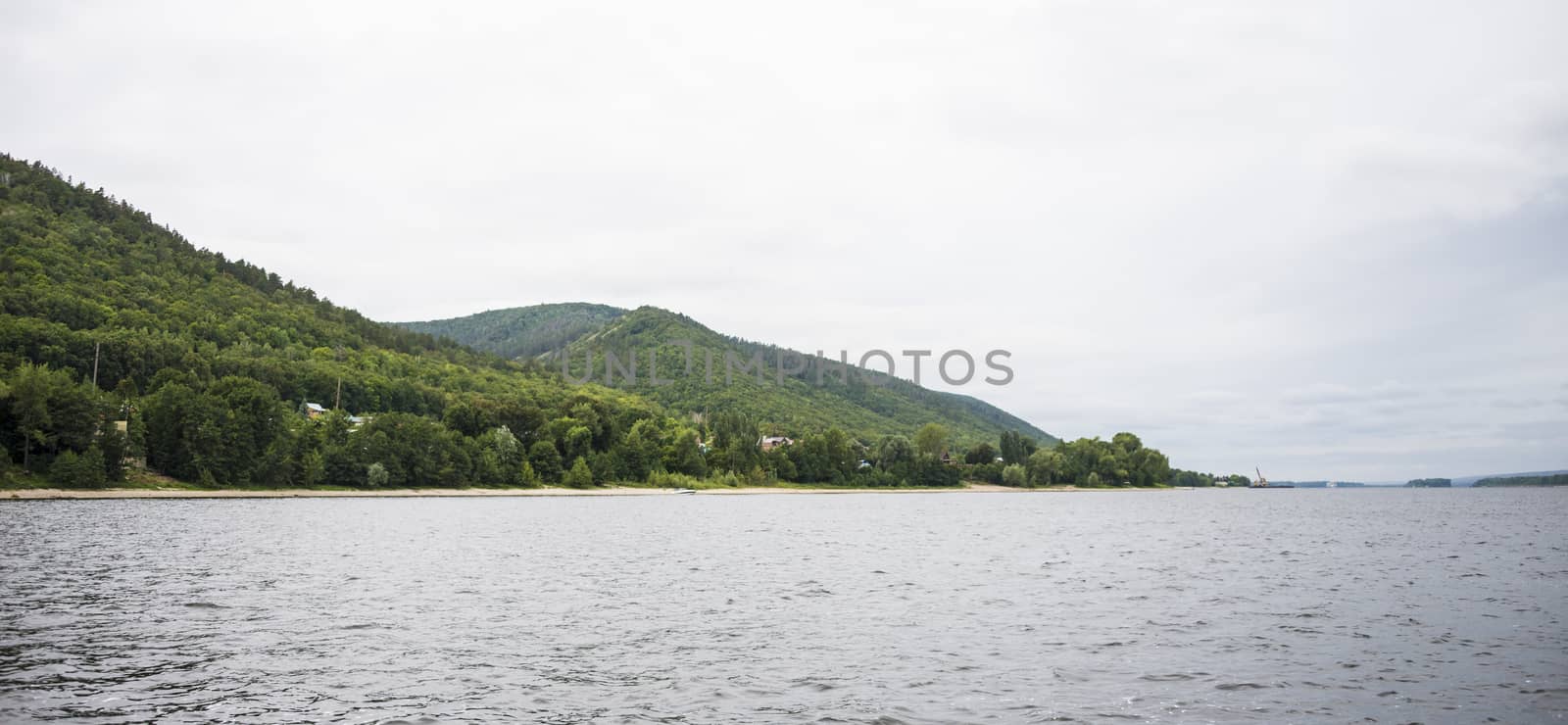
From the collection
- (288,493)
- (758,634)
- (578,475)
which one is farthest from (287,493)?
(758,634)

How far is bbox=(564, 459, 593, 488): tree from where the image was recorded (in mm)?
191750

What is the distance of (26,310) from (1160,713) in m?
183

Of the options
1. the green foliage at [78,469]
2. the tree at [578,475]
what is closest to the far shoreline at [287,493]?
the green foliage at [78,469]

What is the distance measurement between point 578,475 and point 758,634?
545 ft

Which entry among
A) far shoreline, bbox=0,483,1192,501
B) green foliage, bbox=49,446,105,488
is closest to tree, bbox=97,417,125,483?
green foliage, bbox=49,446,105,488

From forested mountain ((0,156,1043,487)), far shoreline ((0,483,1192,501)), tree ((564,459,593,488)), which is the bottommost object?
far shoreline ((0,483,1192,501))

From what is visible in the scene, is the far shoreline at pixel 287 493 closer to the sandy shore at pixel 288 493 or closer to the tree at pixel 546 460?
the sandy shore at pixel 288 493

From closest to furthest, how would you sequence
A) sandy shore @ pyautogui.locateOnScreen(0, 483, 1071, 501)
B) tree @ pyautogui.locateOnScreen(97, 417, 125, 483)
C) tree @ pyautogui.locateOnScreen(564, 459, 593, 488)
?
sandy shore @ pyautogui.locateOnScreen(0, 483, 1071, 501) → tree @ pyautogui.locateOnScreen(97, 417, 125, 483) → tree @ pyautogui.locateOnScreen(564, 459, 593, 488)

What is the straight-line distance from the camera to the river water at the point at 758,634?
69.6ft

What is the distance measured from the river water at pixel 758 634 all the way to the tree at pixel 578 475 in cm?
12472

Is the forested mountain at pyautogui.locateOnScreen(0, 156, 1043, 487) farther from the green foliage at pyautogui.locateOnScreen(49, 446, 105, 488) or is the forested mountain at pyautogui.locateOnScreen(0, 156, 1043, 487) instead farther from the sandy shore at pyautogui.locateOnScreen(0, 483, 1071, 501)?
the sandy shore at pyautogui.locateOnScreen(0, 483, 1071, 501)

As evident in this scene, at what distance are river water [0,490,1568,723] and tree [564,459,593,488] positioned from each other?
4910 inches

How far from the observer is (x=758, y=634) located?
31.1 metres

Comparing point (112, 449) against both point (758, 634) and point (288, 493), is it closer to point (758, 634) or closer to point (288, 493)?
point (288, 493)
